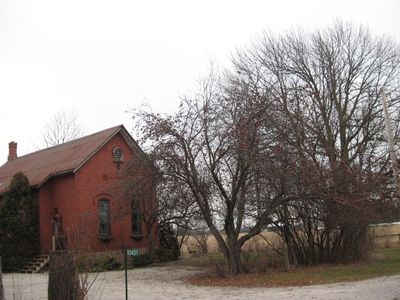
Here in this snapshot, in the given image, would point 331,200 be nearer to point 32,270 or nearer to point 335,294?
point 335,294

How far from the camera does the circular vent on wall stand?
35750 millimetres

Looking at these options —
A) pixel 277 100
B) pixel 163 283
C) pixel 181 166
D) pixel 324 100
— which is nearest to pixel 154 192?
pixel 181 166

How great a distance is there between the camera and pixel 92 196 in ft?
111

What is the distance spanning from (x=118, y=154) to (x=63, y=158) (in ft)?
12.9

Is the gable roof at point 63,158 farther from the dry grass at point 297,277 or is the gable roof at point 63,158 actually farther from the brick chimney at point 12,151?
the dry grass at point 297,277

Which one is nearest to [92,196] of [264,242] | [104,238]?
[104,238]

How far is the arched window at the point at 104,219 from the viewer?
112ft

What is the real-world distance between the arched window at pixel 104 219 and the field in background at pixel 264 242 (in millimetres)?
6937

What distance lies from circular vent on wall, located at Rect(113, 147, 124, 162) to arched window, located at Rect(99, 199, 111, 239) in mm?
2937

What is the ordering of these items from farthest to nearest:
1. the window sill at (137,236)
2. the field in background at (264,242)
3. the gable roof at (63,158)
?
the window sill at (137,236) < the gable roof at (63,158) < the field in background at (264,242)

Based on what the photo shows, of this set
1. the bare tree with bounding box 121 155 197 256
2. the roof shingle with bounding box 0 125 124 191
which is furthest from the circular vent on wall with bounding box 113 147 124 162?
the bare tree with bounding box 121 155 197 256

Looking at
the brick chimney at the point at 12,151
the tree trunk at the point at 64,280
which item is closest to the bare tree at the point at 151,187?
the tree trunk at the point at 64,280

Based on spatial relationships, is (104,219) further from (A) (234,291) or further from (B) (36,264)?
(A) (234,291)

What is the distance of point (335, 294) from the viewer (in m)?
15.2
